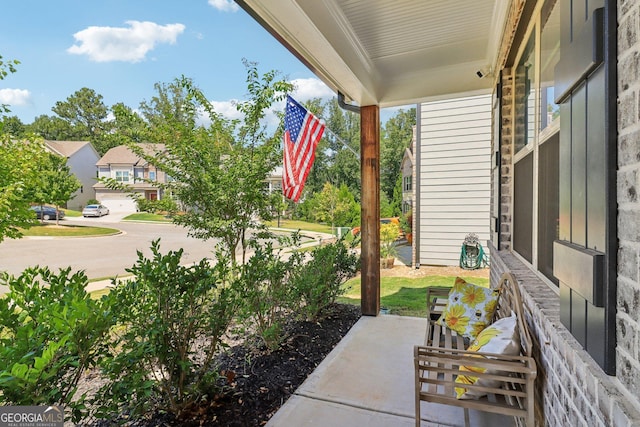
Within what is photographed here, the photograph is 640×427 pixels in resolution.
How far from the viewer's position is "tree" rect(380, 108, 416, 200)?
1683 centimetres

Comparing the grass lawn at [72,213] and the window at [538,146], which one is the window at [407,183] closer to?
the window at [538,146]

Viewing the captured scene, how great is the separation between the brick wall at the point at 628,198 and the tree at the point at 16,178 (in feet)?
9.06

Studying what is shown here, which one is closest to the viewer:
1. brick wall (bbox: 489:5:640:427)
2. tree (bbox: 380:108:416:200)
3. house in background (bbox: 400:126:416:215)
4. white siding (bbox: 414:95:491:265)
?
brick wall (bbox: 489:5:640:427)

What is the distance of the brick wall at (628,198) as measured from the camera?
2.48 feet

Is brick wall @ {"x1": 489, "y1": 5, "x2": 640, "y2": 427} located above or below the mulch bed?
above

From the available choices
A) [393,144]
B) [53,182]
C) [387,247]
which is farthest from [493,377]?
[393,144]

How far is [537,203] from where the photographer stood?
210 centimetres

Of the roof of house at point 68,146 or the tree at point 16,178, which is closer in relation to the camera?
the tree at point 16,178

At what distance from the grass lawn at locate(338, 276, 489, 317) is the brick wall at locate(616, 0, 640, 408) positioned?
3.54m

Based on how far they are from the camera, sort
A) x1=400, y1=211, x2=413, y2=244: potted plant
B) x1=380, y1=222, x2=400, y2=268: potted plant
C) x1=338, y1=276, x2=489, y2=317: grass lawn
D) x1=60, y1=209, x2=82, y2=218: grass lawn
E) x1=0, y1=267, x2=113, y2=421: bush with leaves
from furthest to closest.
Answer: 1. x1=400, y1=211, x2=413, y2=244: potted plant
2. x1=380, y1=222, x2=400, y2=268: potted plant
3. x1=338, y1=276, x2=489, y2=317: grass lawn
4. x1=60, y1=209, x2=82, y2=218: grass lawn
5. x1=0, y1=267, x2=113, y2=421: bush with leaves

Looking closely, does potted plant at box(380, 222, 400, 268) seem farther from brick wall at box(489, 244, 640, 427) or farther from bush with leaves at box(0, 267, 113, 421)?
bush with leaves at box(0, 267, 113, 421)

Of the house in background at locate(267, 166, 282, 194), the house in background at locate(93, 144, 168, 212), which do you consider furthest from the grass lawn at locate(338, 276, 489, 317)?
the house in background at locate(93, 144, 168, 212)

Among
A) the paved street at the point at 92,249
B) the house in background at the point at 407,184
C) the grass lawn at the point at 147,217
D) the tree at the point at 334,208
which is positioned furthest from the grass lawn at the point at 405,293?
the house in background at the point at 407,184

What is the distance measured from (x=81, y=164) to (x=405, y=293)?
4.57m
